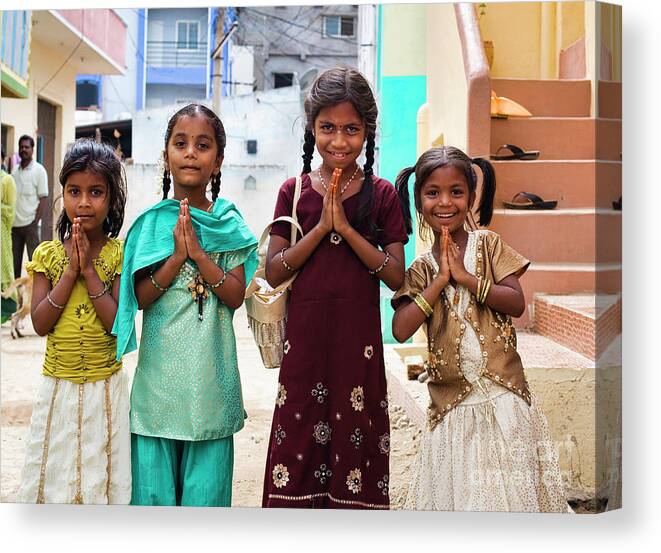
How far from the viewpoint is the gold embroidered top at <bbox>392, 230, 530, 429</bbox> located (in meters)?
3.17

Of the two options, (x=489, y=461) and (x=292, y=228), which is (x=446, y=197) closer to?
(x=292, y=228)

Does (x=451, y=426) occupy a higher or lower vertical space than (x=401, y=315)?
lower

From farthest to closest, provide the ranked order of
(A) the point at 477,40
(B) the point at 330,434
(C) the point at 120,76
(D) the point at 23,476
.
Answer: (C) the point at 120,76, (A) the point at 477,40, (D) the point at 23,476, (B) the point at 330,434

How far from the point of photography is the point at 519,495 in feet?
10.8

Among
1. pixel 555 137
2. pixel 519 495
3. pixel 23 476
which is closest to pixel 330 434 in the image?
pixel 519 495

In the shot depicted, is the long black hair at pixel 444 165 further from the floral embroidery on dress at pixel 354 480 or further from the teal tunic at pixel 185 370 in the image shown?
the floral embroidery on dress at pixel 354 480

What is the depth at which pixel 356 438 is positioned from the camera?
3.09 metres

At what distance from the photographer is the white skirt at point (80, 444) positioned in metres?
3.28

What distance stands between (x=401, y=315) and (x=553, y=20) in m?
1.31

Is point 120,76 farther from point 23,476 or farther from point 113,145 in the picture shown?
point 23,476

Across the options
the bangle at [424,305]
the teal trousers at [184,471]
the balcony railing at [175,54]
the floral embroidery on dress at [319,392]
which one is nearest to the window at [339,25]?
the balcony railing at [175,54]

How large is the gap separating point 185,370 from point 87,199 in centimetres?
72

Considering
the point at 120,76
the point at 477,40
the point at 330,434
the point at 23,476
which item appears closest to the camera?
the point at 330,434

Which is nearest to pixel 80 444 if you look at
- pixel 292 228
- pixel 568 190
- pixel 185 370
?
pixel 185 370
